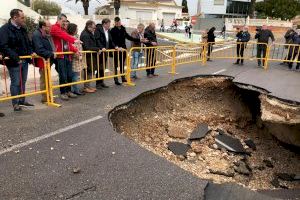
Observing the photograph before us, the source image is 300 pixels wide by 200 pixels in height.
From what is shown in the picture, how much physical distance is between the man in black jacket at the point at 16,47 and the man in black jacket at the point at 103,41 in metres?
2.15

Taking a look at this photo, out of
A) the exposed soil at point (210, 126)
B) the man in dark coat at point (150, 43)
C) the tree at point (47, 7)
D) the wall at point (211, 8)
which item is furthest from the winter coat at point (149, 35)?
the wall at point (211, 8)

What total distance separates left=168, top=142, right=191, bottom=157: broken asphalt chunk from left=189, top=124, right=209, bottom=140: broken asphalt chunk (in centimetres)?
73

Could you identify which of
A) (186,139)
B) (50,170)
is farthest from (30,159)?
(186,139)

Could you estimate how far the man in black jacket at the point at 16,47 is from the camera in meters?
6.04

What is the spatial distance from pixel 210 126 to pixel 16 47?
17.7ft

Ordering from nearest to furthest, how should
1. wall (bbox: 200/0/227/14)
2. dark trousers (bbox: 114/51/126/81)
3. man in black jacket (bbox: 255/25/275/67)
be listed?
dark trousers (bbox: 114/51/126/81) < man in black jacket (bbox: 255/25/275/67) < wall (bbox: 200/0/227/14)

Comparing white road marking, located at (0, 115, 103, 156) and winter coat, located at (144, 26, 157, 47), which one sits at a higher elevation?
winter coat, located at (144, 26, 157, 47)

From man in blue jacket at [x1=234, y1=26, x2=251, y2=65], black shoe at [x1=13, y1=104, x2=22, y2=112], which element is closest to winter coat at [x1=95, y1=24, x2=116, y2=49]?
black shoe at [x1=13, y1=104, x2=22, y2=112]

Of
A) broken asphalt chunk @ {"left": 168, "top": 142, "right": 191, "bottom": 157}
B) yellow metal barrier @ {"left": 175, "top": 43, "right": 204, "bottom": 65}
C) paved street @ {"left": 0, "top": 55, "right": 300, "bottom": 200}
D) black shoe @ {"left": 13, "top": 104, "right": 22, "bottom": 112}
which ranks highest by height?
yellow metal barrier @ {"left": 175, "top": 43, "right": 204, "bottom": 65}

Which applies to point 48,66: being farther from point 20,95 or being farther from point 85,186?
point 85,186

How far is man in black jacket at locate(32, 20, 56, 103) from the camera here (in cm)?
663

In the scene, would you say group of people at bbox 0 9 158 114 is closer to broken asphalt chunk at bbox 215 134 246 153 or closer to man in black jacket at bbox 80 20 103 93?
man in black jacket at bbox 80 20 103 93

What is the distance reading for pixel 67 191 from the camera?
3.76 metres

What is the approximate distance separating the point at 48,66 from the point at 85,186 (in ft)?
11.9
